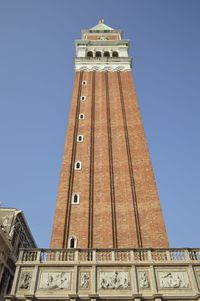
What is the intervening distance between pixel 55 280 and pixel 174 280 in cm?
577

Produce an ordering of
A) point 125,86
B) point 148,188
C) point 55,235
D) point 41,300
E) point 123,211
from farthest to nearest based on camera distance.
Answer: point 125,86, point 148,188, point 123,211, point 55,235, point 41,300

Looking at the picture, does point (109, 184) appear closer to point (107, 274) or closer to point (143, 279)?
point (107, 274)

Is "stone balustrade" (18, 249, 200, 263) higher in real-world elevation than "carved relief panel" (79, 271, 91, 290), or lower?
higher

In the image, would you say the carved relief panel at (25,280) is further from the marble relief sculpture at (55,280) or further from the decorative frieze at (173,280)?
the decorative frieze at (173,280)

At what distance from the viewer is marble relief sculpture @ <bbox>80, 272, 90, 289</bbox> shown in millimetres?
14145

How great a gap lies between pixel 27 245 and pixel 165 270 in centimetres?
1415

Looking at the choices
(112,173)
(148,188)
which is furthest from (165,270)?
(112,173)

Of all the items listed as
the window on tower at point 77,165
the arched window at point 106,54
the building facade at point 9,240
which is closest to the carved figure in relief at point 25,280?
the building facade at point 9,240

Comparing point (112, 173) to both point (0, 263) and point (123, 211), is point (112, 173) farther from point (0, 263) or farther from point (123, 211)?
point (0, 263)

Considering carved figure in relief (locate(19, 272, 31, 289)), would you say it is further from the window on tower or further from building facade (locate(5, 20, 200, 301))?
the window on tower

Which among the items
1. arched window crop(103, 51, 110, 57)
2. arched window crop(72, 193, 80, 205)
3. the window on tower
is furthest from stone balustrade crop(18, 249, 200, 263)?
arched window crop(103, 51, 110, 57)

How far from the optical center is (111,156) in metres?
24.7

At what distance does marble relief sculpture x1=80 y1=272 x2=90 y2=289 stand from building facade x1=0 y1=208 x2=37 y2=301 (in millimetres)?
6540

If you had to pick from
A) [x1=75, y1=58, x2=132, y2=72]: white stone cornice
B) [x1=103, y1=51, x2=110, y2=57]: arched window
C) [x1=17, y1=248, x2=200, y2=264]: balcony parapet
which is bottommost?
[x1=17, y1=248, x2=200, y2=264]: balcony parapet
